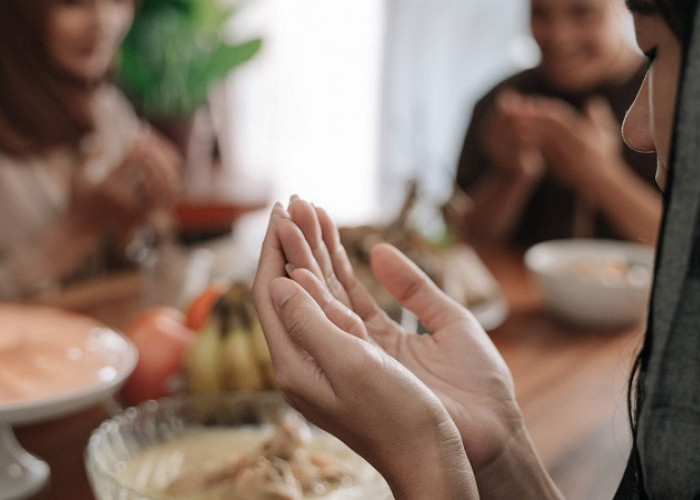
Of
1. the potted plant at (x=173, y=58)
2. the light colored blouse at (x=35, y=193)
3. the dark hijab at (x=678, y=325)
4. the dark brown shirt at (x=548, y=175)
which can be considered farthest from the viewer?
the potted plant at (x=173, y=58)

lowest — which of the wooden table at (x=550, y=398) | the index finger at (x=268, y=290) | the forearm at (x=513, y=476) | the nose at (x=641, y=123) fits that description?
the wooden table at (x=550, y=398)

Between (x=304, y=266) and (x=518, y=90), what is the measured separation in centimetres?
220

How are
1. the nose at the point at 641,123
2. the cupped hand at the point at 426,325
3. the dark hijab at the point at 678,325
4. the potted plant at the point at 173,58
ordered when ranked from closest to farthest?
Result: the dark hijab at the point at 678,325, the nose at the point at 641,123, the cupped hand at the point at 426,325, the potted plant at the point at 173,58

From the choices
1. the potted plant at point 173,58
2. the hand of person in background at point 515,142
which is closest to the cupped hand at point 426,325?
the hand of person in background at point 515,142

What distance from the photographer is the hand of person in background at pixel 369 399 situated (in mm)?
527

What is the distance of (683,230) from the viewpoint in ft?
1.40

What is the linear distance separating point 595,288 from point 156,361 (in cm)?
81

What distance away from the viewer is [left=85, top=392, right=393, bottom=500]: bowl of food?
2.37ft

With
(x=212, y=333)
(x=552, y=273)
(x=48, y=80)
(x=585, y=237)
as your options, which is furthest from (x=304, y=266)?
(x=585, y=237)

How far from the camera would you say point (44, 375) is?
915 mm

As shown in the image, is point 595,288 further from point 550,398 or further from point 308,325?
point 308,325

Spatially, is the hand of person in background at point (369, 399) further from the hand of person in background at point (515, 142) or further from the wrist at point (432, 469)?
the hand of person in background at point (515, 142)

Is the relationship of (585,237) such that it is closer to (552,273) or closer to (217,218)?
(552,273)

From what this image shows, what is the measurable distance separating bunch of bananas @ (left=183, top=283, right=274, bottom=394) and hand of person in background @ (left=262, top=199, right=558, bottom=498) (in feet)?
0.96
